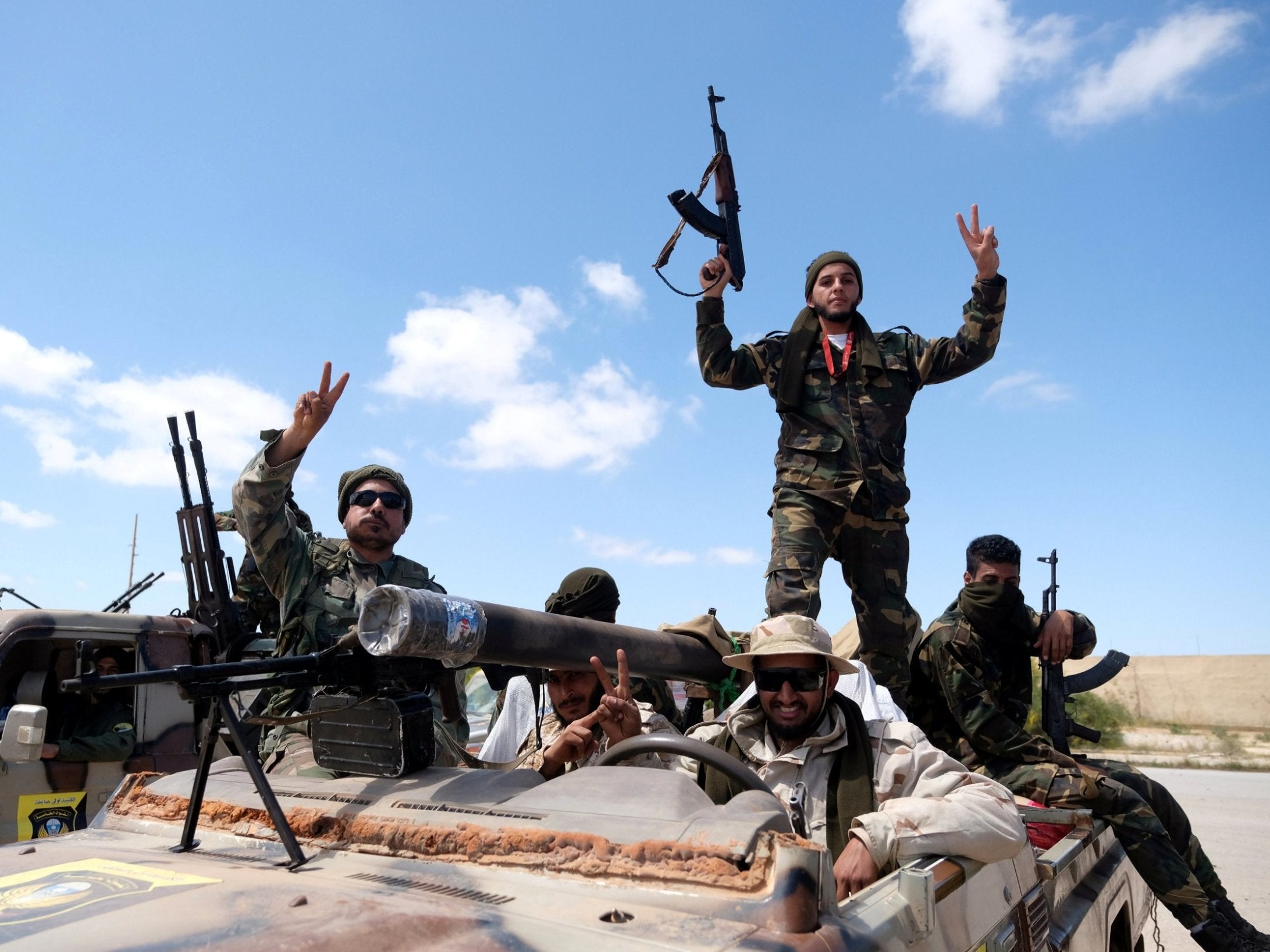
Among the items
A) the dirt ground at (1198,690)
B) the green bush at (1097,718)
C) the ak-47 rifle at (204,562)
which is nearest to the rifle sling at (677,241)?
the ak-47 rifle at (204,562)

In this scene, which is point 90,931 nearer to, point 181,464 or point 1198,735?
point 181,464

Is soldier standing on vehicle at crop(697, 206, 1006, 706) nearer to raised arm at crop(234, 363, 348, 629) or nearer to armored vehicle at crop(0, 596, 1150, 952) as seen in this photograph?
armored vehicle at crop(0, 596, 1150, 952)

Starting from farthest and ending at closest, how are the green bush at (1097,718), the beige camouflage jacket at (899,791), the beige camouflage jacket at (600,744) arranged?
the green bush at (1097,718) → the beige camouflage jacket at (600,744) → the beige camouflage jacket at (899,791)

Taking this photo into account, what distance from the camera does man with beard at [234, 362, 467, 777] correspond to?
3975 millimetres

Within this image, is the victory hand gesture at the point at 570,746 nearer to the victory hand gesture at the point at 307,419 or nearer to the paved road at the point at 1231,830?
the victory hand gesture at the point at 307,419

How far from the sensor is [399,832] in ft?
7.32

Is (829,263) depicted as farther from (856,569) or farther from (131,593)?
(131,593)

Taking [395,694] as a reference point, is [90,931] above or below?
below

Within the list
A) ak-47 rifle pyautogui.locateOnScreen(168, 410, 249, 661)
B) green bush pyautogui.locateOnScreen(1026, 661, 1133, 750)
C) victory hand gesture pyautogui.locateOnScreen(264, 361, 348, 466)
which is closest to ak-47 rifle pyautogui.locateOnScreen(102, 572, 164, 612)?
ak-47 rifle pyautogui.locateOnScreen(168, 410, 249, 661)

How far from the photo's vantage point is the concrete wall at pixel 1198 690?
2914cm

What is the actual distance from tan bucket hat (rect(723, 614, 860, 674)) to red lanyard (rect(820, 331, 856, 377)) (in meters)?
1.90

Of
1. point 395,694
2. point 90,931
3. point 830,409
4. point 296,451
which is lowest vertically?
point 90,931

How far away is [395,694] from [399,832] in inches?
21.0

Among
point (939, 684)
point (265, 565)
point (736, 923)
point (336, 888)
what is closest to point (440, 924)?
point (336, 888)
